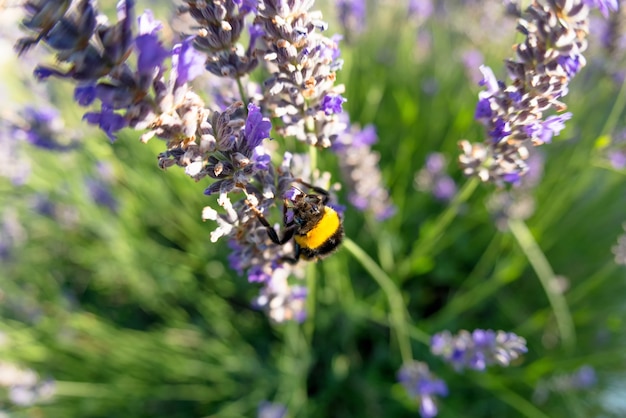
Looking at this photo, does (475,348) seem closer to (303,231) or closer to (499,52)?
(303,231)

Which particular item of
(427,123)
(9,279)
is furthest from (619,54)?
(9,279)

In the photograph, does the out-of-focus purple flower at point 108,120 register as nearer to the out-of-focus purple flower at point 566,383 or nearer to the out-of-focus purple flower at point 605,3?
the out-of-focus purple flower at point 605,3

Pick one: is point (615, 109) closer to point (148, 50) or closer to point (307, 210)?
point (307, 210)

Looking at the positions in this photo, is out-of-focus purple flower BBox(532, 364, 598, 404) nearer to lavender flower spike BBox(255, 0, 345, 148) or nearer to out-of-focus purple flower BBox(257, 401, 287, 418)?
out-of-focus purple flower BBox(257, 401, 287, 418)

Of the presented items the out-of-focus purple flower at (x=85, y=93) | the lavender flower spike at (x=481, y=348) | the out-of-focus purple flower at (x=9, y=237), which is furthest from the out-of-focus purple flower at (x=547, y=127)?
the out-of-focus purple flower at (x=9, y=237)

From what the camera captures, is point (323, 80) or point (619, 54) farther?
point (619, 54)

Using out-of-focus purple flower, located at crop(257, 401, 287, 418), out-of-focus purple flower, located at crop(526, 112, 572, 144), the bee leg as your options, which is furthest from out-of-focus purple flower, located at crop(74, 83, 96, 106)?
out-of-focus purple flower, located at crop(257, 401, 287, 418)

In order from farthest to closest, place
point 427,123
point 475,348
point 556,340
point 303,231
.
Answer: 1. point 427,123
2. point 556,340
3. point 475,348
4. point 303,231
